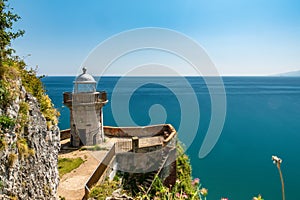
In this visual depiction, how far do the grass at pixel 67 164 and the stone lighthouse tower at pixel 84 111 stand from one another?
2.36 meters

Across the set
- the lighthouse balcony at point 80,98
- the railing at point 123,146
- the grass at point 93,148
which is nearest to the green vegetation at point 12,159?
the railing at point 123,146

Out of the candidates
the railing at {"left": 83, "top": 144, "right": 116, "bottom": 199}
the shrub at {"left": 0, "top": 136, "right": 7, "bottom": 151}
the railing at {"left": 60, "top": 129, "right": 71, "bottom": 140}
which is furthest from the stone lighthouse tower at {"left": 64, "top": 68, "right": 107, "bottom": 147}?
the shrub at {"left": 0, "top": 136, "right": 7, "bottom": 151}

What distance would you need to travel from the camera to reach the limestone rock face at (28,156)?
513 cm

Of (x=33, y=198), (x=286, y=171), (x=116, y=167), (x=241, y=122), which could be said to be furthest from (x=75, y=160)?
(x=241, y=122)

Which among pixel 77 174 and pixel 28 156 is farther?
pixel 77 174

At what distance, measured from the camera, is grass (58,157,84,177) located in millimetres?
12328

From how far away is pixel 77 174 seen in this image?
1203 centimetres

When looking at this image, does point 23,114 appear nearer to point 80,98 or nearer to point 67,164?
point 67,164

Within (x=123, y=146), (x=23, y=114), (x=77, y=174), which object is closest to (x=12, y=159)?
(x=23, y=114)

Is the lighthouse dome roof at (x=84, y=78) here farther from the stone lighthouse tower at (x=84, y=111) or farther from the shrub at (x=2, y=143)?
the shrub at (x=2, y=143)

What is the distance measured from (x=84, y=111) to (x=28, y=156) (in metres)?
9.82

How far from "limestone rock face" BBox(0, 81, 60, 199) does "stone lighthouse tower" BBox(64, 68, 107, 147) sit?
7.90 metres

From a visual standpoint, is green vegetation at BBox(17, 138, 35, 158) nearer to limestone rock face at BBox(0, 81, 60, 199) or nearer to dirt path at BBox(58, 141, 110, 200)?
limestone rock face at BBox(0, 81, 60, 199)

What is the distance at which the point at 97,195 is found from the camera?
933 centimetres
